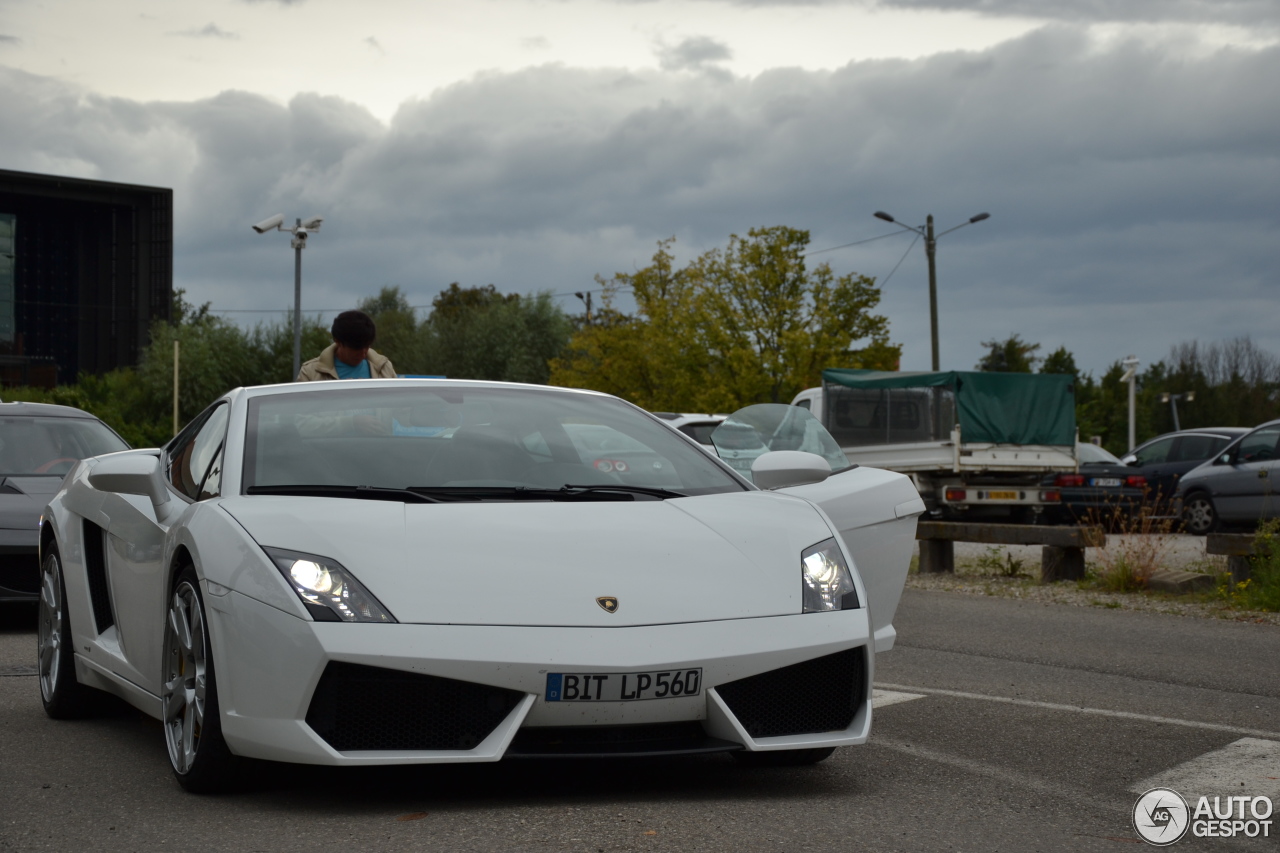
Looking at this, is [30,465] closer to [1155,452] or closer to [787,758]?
[787,758]

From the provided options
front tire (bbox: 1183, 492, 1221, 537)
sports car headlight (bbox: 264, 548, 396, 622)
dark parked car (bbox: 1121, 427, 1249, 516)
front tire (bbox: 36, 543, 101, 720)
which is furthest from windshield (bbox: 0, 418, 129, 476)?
dark parked car (bbox: 1121, 427, 1249, 516)

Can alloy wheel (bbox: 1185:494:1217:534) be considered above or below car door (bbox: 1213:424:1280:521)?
below

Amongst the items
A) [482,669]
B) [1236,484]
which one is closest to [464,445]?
[482,669]

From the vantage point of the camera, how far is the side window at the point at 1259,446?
1852cm

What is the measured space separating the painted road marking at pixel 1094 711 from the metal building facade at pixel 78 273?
57976 mm

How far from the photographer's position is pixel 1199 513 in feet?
66.3

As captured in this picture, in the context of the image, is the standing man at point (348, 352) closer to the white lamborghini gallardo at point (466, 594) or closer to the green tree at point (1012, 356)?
the white lamborghini gallardo at point (466, 594)

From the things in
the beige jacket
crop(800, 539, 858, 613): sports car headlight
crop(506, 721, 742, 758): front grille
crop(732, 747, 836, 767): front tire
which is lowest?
crop(732, 747, 836, 767): front tire

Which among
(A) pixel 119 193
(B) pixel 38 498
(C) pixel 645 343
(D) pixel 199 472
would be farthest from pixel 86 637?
(A) pixel 119 193

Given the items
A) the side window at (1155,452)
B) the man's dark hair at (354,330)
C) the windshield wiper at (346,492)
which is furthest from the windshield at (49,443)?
the side window at (1155,452)

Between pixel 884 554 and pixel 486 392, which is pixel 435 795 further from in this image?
pixel 884 554

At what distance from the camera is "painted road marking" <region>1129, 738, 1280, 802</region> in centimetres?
456

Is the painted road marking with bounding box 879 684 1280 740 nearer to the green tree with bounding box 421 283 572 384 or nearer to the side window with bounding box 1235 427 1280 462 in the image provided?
the side window with bounding box 1235 427 1280 462

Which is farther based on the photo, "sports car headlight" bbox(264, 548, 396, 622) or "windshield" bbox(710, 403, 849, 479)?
"windshield" bbox(710, 403, 849, 479)
